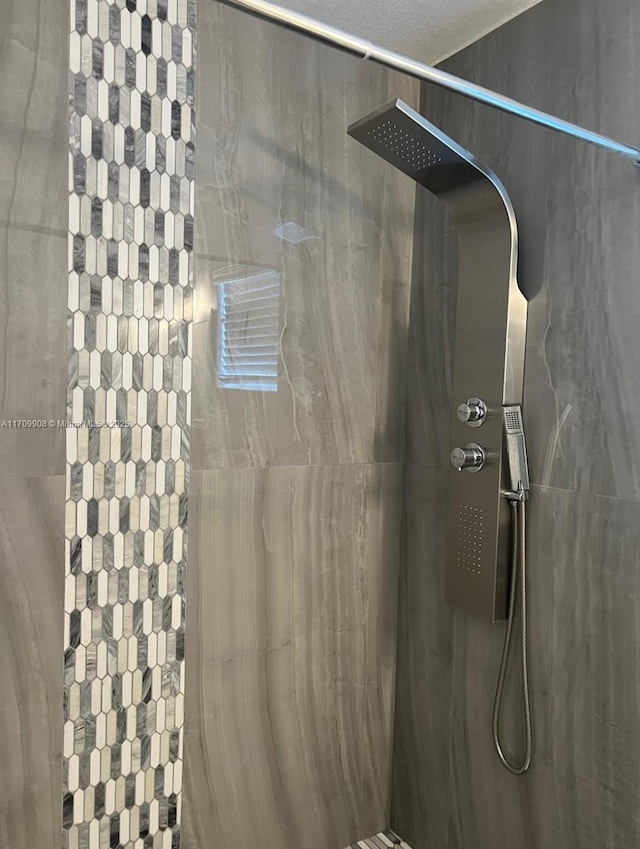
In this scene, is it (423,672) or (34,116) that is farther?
(423,672)

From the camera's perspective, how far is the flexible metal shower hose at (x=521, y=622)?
5.37ft

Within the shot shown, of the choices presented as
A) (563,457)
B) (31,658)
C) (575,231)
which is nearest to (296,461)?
(563,457)

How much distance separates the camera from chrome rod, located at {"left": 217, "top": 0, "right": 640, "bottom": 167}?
38.7 inches

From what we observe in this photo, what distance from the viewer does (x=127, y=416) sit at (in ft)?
5.26

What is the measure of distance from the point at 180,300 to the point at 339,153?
66 centimetres

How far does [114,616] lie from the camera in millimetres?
1605

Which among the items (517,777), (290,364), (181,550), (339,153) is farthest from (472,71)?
(517,777)

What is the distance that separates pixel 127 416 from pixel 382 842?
1.52 metres

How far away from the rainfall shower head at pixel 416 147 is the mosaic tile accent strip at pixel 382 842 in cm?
189

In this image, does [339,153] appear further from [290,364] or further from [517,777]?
[517,777]

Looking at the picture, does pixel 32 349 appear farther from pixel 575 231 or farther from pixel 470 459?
pixel 575 231

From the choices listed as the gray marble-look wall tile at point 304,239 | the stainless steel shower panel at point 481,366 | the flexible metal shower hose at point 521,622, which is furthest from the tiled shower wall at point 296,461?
the flexible metal shower hose at point 521,622

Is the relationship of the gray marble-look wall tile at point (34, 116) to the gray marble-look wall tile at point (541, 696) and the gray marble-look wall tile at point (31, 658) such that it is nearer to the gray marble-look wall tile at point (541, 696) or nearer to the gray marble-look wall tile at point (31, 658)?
the gray marble-look wall tile at point (31, 658)

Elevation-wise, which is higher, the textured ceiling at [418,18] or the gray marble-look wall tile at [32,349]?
the textured ceiling at [418,18]
